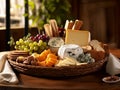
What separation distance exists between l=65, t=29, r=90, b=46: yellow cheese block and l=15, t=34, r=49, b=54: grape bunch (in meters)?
0.15

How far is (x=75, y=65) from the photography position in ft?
5.58

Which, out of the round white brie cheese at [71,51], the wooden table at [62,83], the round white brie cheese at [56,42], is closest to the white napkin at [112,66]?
the wooden table at [62,83]

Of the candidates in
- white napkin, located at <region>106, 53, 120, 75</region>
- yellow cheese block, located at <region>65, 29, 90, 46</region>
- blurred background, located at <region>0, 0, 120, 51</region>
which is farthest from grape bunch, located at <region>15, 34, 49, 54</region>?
blurred background, located at <region>0, 0, 120, 51</region>

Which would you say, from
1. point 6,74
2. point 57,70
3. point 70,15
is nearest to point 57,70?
point 57,70

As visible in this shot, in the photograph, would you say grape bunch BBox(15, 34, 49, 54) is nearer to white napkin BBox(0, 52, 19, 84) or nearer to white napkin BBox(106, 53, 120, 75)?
white napkin BBox(0, 52, 19, 84)

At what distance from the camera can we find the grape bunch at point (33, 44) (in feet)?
6.30

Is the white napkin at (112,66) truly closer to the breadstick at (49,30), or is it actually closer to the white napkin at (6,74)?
the breadstick at (49,30)

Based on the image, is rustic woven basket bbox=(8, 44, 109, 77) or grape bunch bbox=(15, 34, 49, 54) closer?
rustic woven basket bbox=(8, 44, 109, 77)

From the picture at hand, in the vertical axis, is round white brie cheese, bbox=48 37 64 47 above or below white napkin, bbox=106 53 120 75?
above

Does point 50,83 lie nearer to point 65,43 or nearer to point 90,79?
point 90,79

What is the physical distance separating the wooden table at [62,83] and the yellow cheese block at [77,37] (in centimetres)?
29

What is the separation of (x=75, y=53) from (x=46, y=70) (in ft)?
0.73

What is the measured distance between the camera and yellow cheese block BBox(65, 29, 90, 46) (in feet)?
6.51

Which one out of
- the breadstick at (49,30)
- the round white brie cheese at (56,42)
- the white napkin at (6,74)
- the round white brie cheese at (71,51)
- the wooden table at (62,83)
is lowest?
the wooden table at (62,83)
